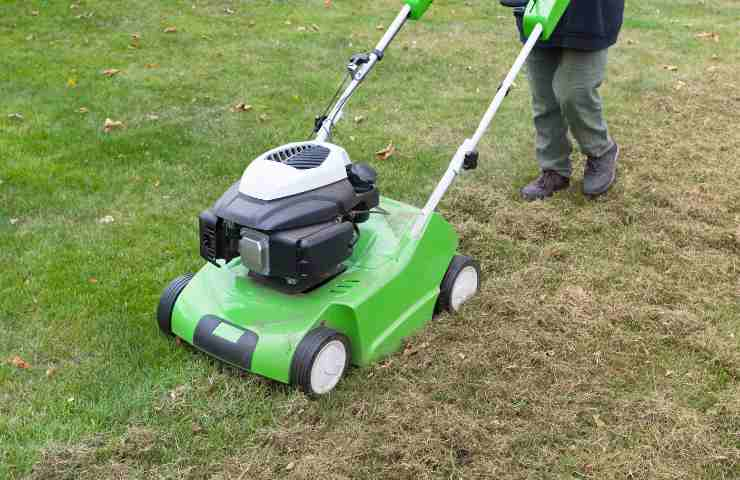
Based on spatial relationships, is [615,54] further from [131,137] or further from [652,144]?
[131,137]

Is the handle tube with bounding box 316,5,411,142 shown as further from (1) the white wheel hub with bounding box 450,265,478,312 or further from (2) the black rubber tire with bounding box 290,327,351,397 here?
(2) the black rubber tire with bounding box 290,327,351,397

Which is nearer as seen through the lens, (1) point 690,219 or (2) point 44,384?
(2) point 44,384

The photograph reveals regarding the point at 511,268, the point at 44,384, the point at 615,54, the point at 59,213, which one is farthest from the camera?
the point at 615,54

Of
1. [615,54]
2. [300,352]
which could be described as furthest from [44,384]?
[615,54]

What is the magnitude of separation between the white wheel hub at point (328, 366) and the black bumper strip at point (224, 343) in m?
0.20

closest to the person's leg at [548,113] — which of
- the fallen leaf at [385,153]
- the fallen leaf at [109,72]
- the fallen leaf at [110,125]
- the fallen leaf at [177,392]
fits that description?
the fallen leaf at [385,153]

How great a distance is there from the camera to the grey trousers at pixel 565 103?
3523 mm

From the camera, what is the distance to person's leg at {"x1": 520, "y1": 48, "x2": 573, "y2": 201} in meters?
3.71

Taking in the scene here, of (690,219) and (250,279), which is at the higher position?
(250,279)

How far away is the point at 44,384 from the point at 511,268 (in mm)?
1830

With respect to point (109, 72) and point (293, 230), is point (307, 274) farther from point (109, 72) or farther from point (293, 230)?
point (109, 72)

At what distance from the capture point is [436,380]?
2.55m

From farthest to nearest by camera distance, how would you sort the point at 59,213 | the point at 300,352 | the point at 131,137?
the point at 131,137 < the point at 59,213 < the point at 300,352

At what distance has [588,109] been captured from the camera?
3.65 metres
